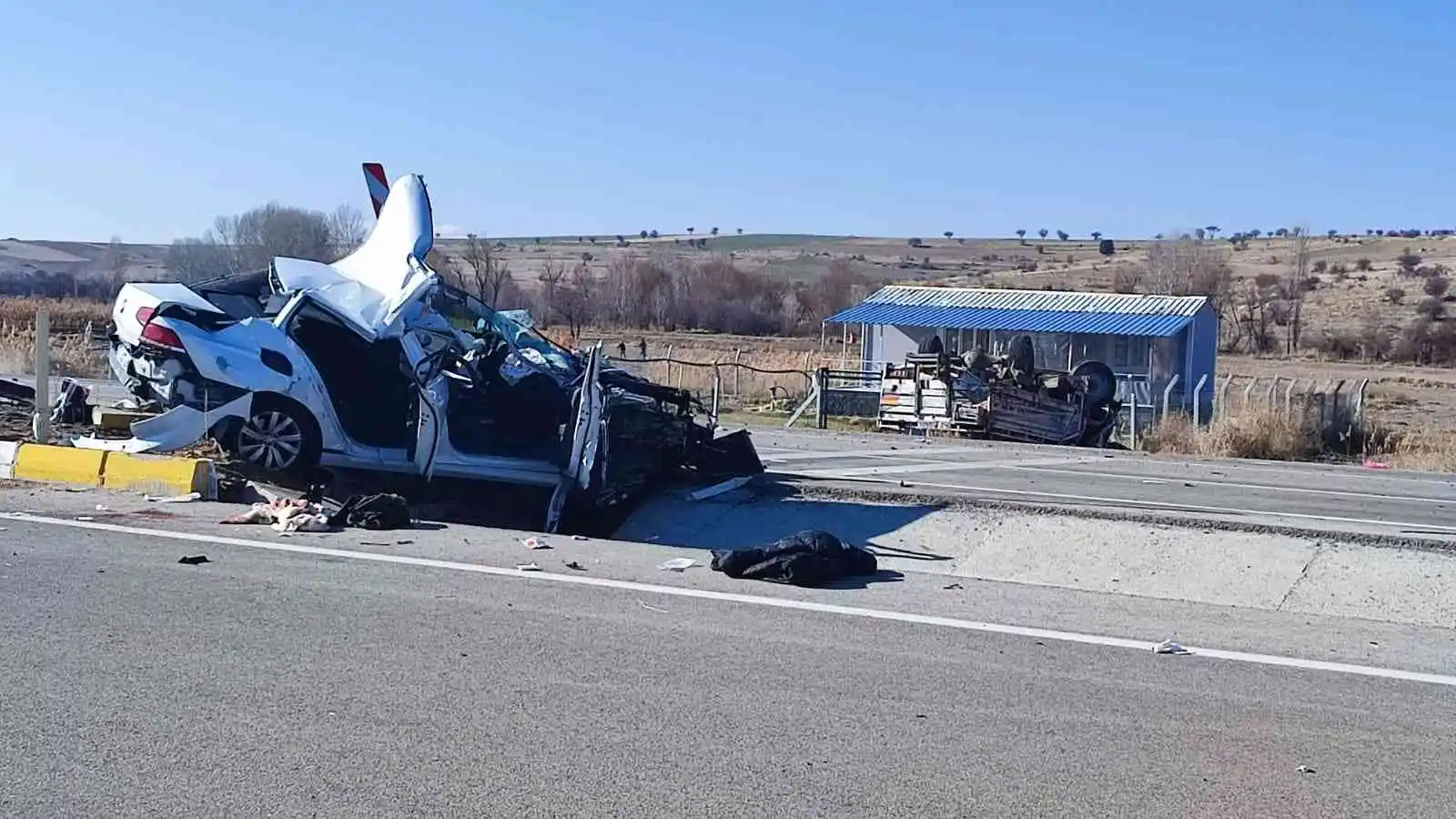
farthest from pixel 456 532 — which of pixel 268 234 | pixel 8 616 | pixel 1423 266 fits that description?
pixel 1423 266

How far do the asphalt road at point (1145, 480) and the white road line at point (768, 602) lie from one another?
4.32 meters

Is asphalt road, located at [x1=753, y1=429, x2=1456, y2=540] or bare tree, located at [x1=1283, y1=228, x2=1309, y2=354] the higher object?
bare tree, located at [x1=1283, y1=228, x2=1309, y2=354]

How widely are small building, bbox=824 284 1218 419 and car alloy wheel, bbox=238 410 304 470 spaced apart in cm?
2916

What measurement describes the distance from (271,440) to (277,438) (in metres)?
0.04

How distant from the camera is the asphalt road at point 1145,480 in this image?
14.3 m

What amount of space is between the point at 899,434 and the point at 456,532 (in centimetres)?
1724

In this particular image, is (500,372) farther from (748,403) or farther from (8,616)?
(748,403)

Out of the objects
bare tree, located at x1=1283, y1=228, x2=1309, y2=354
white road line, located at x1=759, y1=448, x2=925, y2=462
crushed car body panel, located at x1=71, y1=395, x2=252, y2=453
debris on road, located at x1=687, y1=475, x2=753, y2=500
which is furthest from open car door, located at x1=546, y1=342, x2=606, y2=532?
bare tree, located at x1=1283, y1=228, x2=1309, y2=354

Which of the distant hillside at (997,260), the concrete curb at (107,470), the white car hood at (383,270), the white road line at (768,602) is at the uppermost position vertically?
the distant hillside at (997,260)

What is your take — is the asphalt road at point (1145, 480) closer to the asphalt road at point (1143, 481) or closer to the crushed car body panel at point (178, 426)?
the asphalt road at point (1143, 481)

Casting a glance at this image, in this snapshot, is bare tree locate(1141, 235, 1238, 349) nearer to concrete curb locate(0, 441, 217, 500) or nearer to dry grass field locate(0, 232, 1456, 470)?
dry grass field locate(0, 232, 1456, 470)

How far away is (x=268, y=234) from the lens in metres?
45.1

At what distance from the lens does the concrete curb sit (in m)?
12.1

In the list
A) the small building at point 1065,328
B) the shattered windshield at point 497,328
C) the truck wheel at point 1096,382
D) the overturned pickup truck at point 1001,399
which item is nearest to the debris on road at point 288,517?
the shattered windshield at point 497,328
